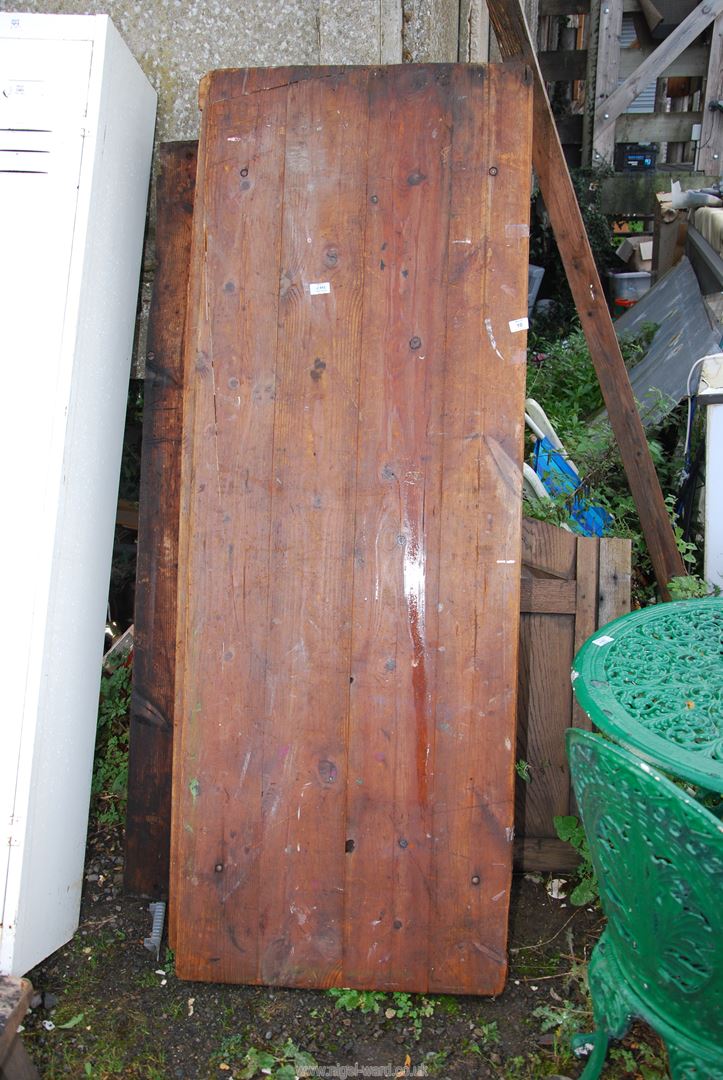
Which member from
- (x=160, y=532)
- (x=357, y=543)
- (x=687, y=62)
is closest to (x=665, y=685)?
(x=357, y=543)

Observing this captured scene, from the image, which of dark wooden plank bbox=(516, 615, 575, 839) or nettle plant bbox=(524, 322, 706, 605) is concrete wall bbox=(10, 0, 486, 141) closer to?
nettle plant bbox=(524, 322, 706, 605)

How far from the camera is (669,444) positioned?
4.29 m

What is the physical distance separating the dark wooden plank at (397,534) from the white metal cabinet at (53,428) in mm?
826

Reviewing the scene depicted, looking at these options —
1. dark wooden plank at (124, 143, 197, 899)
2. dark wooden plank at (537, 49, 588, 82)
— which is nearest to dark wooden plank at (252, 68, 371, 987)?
dark wooden plank at (124, 143, 197, 899)

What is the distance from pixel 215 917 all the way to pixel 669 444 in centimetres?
305

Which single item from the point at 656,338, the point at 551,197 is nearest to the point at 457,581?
the point at 551,197

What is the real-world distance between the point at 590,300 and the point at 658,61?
7.87m

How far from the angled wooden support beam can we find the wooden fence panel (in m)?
0.40

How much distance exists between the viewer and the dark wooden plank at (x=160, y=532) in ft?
9.21

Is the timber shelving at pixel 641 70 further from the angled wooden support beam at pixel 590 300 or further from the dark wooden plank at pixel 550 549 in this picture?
the dark wooden plank at pixel 550 549

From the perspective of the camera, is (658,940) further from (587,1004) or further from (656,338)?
(656,338)

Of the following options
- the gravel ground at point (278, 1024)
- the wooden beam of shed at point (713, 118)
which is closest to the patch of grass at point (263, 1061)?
the gravel ground at point (278, 1024)

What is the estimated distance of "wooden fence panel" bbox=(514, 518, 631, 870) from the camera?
283 cm

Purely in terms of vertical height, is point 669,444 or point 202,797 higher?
point 669,444
